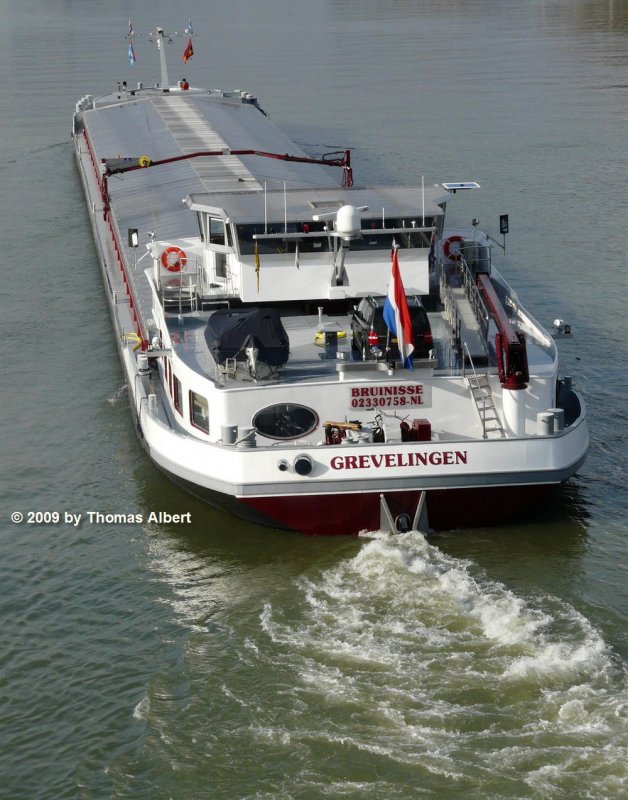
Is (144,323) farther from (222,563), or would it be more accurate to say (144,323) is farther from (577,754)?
(577,754)

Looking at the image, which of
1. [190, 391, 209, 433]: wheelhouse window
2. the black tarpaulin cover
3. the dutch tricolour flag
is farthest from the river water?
the dutch tricolour flag

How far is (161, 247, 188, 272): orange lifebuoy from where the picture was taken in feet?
81.8

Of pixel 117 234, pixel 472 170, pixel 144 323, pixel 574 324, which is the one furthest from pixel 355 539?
pixel 472 170

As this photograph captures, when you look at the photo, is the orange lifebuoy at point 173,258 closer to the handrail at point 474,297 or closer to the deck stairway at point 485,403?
the handrail at point 474,297

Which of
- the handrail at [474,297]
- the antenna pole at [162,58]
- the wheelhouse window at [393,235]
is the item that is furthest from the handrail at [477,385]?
the antenna pole at [162,58]

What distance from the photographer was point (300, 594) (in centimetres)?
1888

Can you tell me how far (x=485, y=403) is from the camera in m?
20.9

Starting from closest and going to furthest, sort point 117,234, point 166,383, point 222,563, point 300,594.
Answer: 1. point 300,594
2. point 222,563
3. point 166,383
4. point 117,234

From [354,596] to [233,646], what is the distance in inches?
80.2

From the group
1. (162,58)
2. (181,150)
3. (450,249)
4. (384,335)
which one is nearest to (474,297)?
(450,249)

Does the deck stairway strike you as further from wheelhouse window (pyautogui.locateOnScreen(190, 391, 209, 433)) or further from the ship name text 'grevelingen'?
wheelhouse window (pyautogui.locateOnScreen(190, 391, 209, 433))

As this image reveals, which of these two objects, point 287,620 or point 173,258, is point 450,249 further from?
point 287,620

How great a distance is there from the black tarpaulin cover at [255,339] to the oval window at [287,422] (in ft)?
3.01

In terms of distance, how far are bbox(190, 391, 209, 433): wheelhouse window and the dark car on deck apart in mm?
2902
